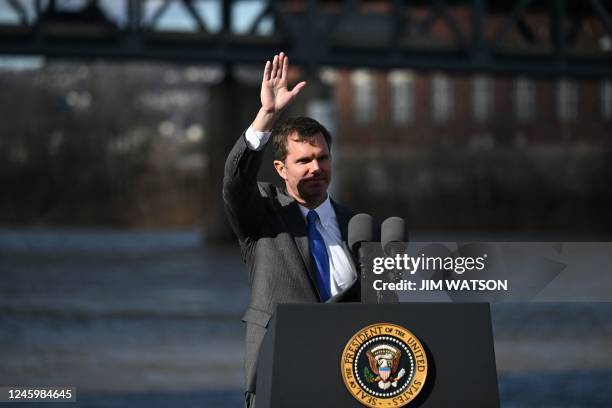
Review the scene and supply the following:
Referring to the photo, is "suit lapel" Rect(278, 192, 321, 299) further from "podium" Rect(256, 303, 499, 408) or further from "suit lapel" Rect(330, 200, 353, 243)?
"podium" Rect(256, 303, 499, 408)

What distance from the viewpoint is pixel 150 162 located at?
8569 centimetres

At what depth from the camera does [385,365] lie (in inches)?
193

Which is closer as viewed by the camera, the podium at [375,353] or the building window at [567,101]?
the podium at [375,353]

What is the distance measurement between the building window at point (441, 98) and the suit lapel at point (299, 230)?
255 feet

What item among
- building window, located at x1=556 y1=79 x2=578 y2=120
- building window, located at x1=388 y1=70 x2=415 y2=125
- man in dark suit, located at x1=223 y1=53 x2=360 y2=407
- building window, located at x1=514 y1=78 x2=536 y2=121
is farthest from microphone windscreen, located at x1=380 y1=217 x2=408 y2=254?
building window, located at x1=388 y1=70 x2=415 y2=125

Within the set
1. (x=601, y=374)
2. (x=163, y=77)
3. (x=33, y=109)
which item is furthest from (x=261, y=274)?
(x=163, y=77)

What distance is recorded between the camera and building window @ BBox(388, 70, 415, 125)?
83812 millimetres

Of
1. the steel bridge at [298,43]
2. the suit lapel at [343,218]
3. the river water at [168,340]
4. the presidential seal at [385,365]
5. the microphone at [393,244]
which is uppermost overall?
the steel bridge at [298,43]

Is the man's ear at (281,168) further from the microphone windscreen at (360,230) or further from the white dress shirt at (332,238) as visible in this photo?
the microphone windscreen at (360,230)

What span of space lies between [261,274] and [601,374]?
9.83 meters

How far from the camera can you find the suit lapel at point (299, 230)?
5.24 meters

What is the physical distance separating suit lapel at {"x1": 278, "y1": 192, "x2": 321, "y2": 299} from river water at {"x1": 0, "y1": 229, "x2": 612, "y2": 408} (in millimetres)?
6814

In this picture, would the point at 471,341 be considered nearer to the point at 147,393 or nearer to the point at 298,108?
the point at 147,393

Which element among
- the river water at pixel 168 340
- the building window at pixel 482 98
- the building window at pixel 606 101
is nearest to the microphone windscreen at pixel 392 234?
the river water at pixel 168 340
